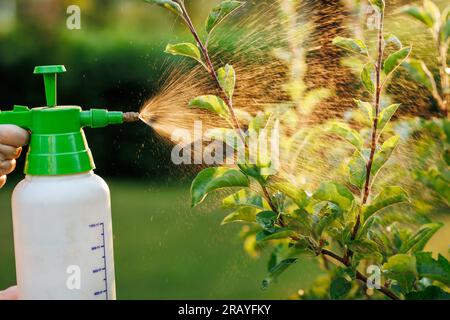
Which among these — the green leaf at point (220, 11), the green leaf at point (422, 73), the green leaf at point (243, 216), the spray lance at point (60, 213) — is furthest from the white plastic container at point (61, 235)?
the green leaf at point (422, 73)

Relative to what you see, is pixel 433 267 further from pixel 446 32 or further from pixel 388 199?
pixel 446 32

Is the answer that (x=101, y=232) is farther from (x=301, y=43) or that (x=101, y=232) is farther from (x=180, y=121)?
(x=301, y=43)

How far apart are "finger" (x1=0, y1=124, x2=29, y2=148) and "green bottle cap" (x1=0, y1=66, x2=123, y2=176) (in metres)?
0.01

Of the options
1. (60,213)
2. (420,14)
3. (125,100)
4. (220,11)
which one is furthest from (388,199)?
(125,100)

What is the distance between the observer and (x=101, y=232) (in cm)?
116

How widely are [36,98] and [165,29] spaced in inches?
51.5

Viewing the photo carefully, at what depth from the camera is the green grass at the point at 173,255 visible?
428 centimetres

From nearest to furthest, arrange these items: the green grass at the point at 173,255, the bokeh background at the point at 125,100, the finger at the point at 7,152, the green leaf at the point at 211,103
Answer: the green leaf at the point at 211,103
the finger at the point at 7,152
the green grass at the point at 173,255
the bokeh background at the point at 125,100

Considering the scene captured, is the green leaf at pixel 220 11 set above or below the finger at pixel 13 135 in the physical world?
above

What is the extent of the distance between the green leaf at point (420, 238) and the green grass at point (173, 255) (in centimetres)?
253

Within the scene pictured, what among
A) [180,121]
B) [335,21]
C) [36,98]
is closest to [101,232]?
[180,121]

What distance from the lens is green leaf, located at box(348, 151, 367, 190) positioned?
1.09 m

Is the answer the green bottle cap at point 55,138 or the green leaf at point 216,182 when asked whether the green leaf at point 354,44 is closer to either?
the green leaf at point 216,182

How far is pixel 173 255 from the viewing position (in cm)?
504
